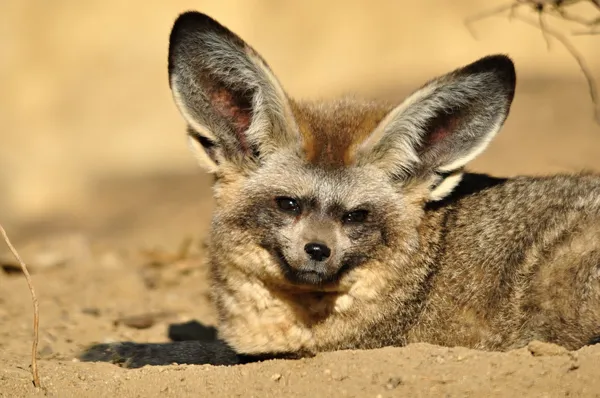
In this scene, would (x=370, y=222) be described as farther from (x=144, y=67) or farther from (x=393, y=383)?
(x=144, y=67)

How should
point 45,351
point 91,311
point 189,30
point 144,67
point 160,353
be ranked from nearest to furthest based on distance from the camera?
point 189,30 < point 45,351 < point 160,353 < point 91,311 < point 144,67

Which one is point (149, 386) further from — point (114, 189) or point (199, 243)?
point (114, 189)

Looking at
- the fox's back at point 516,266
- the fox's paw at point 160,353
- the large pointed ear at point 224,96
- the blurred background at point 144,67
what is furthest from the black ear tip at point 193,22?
the blurred background at point 144,67

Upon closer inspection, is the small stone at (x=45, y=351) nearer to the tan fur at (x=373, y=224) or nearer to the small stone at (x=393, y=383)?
the tan fur at (x=373, y=224)

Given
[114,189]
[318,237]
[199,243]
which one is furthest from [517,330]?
[114,189]

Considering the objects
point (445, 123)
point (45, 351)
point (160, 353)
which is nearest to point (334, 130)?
point (445, 123)
